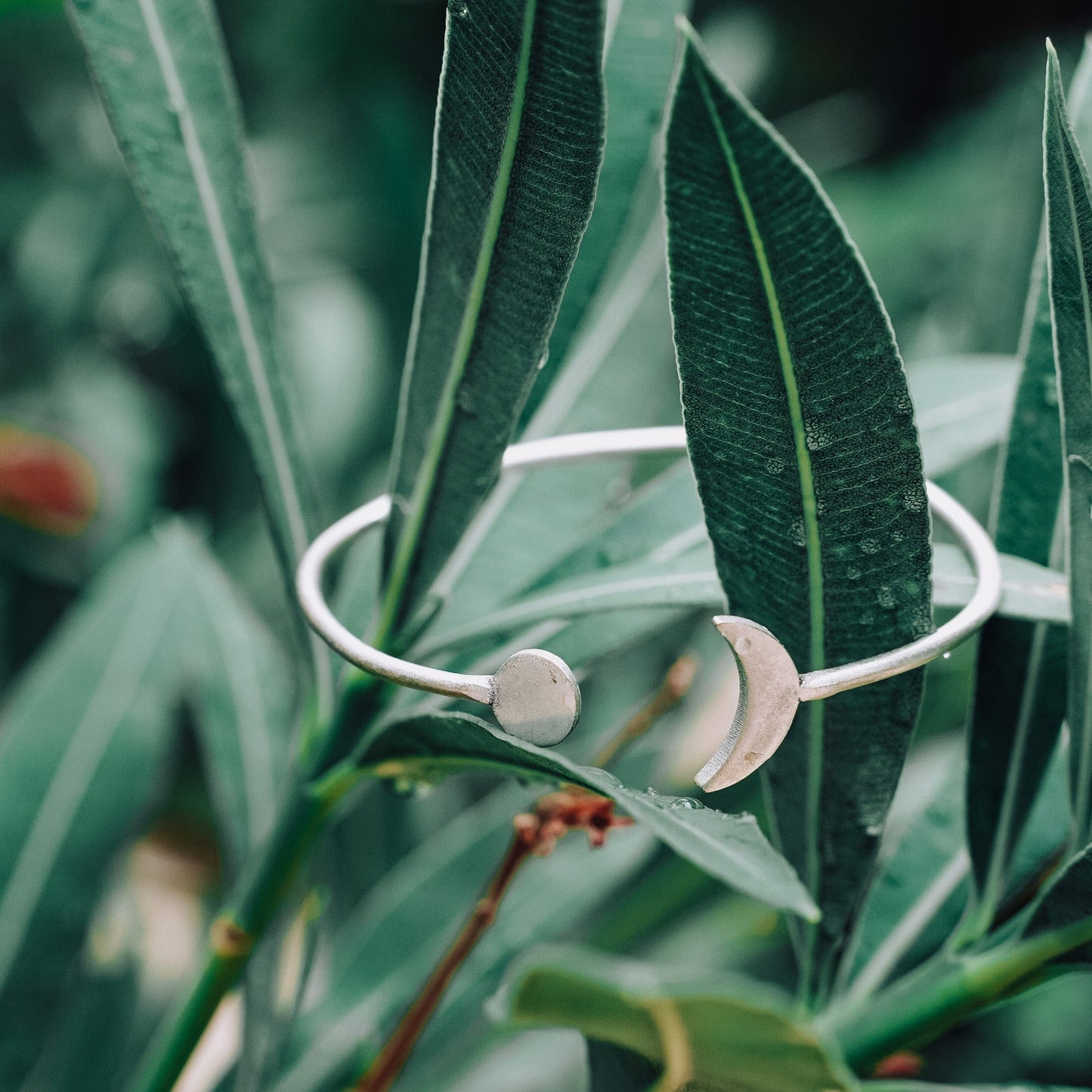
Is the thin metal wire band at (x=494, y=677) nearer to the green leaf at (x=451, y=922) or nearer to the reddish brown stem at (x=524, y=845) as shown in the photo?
the reddish brown stem at (x=524, y=845)

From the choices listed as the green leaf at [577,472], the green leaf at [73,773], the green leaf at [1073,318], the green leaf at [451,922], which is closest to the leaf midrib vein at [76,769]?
the green leaf at [73,773]

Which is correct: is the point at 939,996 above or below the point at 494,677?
below

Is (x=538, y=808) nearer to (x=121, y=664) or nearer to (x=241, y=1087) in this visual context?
(x=241, y=1087)

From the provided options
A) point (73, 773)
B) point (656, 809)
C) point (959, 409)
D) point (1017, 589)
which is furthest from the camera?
point (73, 773)

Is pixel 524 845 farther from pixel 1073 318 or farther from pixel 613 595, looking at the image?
pixel 1073 318

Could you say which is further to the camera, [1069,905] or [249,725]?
[249,725]

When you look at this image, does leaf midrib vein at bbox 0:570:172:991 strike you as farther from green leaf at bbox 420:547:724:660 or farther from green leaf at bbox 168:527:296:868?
green leaf at bbox 420:547:724:660

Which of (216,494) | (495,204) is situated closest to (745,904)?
(495,204)

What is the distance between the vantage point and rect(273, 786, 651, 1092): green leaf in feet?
2.07

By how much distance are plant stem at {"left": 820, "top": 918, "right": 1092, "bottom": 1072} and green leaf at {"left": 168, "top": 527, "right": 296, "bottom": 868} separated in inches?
12.7

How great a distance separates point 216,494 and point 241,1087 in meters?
0.75

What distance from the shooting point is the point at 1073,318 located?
1.06ft

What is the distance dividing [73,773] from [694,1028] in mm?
408

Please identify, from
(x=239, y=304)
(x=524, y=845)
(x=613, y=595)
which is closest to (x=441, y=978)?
(x=524, y=845)
